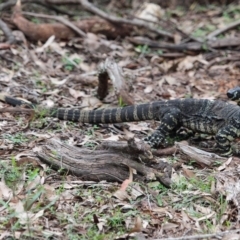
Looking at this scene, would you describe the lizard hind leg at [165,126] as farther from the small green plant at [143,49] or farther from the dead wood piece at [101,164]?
the small green plant at [143,49]

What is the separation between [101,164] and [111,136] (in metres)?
1.65

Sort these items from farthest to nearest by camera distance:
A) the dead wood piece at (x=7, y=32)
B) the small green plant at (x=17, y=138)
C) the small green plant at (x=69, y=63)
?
the dead wood piece at (x=7, y=32), the small green plant at (x=69, y=63), the small green plant at (x=17, y=138)

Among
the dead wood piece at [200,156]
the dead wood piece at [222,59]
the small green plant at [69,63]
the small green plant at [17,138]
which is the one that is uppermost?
the dead wood piece at [222,59]

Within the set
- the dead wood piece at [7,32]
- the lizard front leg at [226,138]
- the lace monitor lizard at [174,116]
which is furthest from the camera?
the dead wood piece at [7,32]

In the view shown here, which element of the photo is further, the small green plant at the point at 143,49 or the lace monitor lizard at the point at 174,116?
the small green plant at the point at 143,49

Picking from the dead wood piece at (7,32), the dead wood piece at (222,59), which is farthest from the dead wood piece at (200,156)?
the dead wood piece at (7,32)

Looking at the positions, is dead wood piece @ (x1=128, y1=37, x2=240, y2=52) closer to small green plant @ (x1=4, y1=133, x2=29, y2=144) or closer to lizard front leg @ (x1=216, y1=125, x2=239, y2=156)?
lizard front leg @ (x1=216, y1=125, x2=239, y2=156)

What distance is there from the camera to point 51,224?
514cm

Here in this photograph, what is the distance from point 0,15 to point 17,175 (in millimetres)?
6568

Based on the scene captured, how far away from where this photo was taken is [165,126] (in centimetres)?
785

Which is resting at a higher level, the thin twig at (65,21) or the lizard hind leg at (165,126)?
the thin twig at (65,21)

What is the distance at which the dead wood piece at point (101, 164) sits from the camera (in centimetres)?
598

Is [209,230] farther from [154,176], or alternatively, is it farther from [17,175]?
[17,175]

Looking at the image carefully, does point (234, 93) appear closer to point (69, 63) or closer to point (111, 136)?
point (111, 136)
